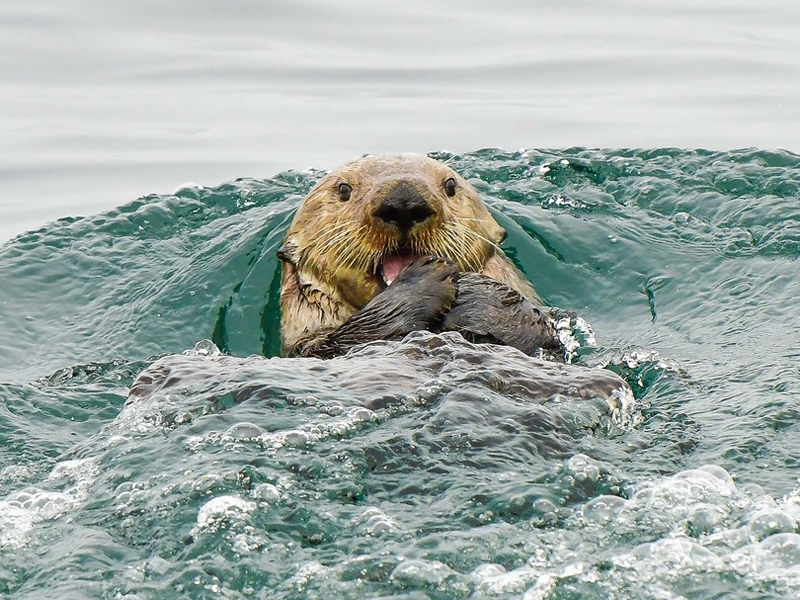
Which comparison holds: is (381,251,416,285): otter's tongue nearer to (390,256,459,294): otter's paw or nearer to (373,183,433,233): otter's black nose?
(373,183,433,233): otter's black nose

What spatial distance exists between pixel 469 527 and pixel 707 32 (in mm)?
10335

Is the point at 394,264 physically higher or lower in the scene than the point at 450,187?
lower

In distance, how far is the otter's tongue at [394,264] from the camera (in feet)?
19.0

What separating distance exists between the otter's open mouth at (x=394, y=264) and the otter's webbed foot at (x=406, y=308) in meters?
0.34

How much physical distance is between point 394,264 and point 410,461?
2006 millimetres

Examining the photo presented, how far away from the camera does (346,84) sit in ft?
39.7

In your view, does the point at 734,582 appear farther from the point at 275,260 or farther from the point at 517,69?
the point at 517,69

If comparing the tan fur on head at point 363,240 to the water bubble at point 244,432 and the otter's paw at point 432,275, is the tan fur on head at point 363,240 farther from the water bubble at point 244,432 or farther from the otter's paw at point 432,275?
the water bubble at point 244,432

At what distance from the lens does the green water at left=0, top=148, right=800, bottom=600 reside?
337cm

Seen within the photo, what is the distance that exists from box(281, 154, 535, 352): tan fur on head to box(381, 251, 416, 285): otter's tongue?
0.03 m

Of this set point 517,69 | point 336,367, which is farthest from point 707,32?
point 336,367

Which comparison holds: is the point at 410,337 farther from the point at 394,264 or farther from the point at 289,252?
the point at 289,252

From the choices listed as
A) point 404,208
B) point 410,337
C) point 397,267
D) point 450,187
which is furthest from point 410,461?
point 450,187

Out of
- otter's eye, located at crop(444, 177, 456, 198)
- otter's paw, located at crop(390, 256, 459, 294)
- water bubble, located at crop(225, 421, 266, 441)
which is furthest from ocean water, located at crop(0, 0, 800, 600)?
otter's eye, located at crop(444, 177, 456, 198)
